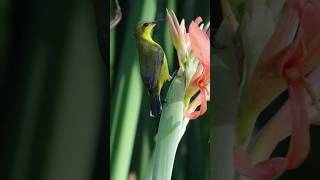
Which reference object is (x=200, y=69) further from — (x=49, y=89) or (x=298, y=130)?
(x=49, y=89)

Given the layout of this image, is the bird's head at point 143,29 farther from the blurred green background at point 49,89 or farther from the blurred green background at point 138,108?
the blurred green background at point 49,89

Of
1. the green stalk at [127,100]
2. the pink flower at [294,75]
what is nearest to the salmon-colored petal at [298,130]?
the pink flower at [294,75]

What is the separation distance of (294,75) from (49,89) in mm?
592

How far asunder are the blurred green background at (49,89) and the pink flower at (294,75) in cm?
39

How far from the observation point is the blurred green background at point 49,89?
104 cm

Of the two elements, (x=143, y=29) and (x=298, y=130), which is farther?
(x=143, y=29)

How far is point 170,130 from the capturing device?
122 centimetres

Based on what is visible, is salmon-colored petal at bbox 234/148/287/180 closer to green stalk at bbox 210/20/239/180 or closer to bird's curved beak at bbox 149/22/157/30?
green stalk at bbox 210/20/239/180

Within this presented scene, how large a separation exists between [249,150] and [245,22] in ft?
1.06

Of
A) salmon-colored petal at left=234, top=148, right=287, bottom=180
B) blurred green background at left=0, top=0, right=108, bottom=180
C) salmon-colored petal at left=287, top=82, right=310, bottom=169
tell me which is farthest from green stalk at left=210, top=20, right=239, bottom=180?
blurred green background at left=0, top=0, right=108, bottom=180

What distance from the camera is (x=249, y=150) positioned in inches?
45.6

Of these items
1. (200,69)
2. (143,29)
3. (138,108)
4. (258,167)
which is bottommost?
Result: (258,167)

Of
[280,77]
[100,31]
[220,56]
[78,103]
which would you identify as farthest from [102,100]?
[280,77]

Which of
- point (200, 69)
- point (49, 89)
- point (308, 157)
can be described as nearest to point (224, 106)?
point (200, 69)
